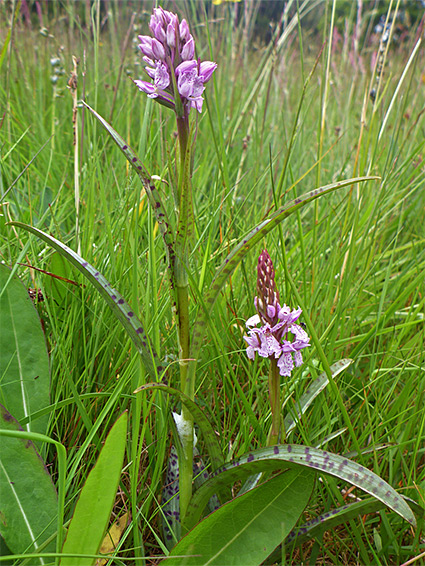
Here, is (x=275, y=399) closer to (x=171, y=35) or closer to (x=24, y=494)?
(x=24, y=494)

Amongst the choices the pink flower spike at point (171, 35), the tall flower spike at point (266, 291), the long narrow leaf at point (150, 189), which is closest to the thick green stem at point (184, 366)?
the long narrow leaf at point (150, 189)

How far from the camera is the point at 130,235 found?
111 centimetres

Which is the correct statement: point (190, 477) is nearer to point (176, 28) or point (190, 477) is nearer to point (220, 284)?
point (220, 284)

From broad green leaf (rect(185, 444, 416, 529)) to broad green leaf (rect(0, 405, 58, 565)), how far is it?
0.25 m

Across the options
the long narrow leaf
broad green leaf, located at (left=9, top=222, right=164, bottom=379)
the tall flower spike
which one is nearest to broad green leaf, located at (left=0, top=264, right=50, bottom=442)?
broad green leaf, located at (left=9, top=222, right=164, bottom=379)

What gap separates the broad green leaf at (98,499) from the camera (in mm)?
678

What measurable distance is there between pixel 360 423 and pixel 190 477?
416mm

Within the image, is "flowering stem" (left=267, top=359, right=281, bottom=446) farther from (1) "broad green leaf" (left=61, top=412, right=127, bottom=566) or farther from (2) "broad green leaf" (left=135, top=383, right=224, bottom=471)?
(1) "broad green leaf" (left=61, top=412, right=127, bottom=566)

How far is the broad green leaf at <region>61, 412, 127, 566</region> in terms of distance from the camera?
0.68 metres

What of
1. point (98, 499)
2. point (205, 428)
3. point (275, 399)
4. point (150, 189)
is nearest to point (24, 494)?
point (98, 499)

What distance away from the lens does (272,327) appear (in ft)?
2.68

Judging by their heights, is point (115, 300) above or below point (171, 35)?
below

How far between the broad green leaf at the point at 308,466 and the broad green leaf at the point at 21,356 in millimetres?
373

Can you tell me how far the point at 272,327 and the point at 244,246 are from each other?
0.15 metres
